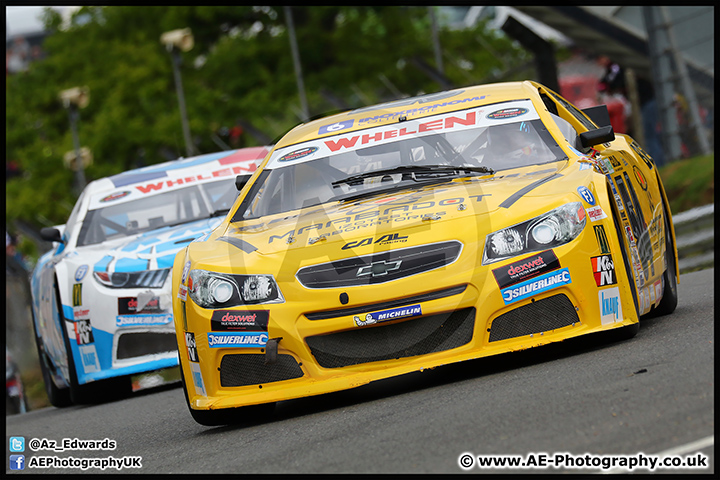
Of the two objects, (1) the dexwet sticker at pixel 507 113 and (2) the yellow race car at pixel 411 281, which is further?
(1) the dexwet sticker at pixel 507 113

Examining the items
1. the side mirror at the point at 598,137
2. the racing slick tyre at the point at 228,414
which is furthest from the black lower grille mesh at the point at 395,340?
the side mirror at the point at 598,137

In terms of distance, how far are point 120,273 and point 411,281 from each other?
3.91 metres

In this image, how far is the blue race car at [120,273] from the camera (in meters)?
8.27

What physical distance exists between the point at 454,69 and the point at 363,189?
1002 inches

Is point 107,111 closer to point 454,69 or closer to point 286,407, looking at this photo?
point 454,69

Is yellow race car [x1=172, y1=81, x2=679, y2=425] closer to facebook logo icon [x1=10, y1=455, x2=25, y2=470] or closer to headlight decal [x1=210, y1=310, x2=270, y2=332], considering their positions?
headlight decal [x1=210, y1=310, x2=270, y2=332]

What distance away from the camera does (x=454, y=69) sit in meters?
31.1

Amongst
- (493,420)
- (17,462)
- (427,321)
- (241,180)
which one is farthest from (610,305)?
(17,462)

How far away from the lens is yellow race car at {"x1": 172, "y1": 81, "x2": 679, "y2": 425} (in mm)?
5027

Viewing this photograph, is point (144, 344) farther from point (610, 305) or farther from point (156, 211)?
point (610, 305)

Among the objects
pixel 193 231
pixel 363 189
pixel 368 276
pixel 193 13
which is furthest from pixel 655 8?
pixel 193 13

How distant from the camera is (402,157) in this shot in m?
6.40

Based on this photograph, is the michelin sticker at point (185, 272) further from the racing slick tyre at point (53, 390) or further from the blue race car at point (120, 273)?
the racing slick tyre at point (53, 390)

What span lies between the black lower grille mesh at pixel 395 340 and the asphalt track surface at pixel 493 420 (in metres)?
0.15
